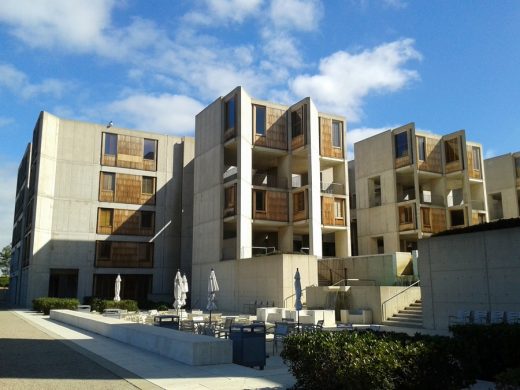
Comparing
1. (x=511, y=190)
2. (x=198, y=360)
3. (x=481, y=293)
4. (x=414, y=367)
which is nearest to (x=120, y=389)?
(x=198, y=360)

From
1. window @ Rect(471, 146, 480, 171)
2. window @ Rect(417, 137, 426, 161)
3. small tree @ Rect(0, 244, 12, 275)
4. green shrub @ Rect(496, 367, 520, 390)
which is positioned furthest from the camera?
small tree @ Rect(0, 244, 12, 275)

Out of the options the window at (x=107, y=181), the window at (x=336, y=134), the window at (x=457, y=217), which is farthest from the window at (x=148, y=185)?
the window at (x=457, y=217)

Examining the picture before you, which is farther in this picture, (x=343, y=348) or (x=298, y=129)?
(x=298, y=129)

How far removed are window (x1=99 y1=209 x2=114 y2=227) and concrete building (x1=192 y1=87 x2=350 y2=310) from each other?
36.4 ft

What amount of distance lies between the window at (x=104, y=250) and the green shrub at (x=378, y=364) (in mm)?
40538

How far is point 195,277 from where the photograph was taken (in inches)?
1531

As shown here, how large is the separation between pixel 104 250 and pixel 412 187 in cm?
3003

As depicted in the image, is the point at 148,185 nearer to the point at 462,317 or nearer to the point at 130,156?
the point at 130,156

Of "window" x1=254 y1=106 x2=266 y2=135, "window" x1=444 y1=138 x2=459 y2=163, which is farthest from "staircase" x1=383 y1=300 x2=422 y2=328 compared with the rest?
"window" x1=444 y1=138 x2=459 y2=163

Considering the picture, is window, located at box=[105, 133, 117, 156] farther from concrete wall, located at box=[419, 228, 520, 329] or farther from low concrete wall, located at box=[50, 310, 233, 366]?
concrete wall, located at box=[419, 228, 520, 329]

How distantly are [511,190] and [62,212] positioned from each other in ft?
146

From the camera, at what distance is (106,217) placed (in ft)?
152

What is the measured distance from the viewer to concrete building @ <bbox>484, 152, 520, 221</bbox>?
49.6m

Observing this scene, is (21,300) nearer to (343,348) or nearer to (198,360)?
(198,360)
